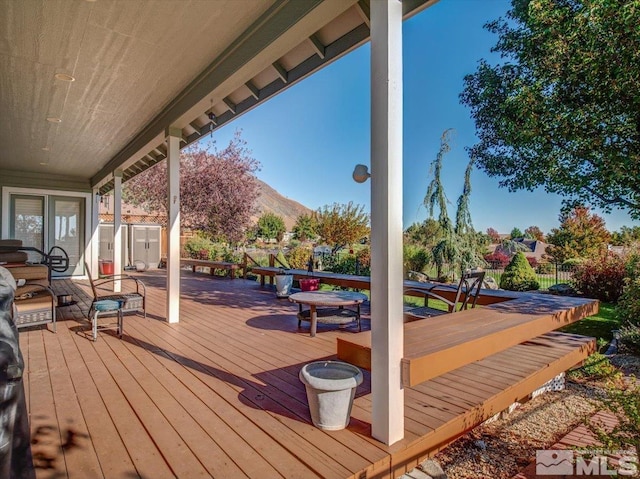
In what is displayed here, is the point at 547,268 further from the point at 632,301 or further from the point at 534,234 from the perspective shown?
the point at 632,301

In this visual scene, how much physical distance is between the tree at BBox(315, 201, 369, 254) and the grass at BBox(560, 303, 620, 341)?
779 cm

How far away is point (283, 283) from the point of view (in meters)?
6.50

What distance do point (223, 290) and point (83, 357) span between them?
14.3 ft

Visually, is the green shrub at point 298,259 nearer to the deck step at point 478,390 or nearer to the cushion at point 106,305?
the cushion at point 106,305

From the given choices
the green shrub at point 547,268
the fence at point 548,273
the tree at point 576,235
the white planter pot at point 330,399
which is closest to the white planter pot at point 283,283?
the white planter pot at point 330,399

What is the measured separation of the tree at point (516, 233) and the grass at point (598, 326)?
10.4 ft

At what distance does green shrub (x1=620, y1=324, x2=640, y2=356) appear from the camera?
4836mm

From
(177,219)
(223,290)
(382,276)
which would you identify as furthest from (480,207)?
(382,276)

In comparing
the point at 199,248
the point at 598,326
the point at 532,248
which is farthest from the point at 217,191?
the point at 598,326

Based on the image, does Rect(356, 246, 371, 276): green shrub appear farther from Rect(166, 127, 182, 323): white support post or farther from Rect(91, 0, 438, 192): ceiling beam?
Rect(91, 0, 438, 192): ceiling beam

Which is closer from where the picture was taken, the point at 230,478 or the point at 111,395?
the point at 230,478

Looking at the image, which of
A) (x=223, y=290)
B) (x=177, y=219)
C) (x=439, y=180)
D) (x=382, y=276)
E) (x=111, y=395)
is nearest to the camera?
(x=382, y=276)

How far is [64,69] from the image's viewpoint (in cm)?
343

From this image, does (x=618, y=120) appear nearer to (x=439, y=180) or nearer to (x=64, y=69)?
(x=439, y=180)
